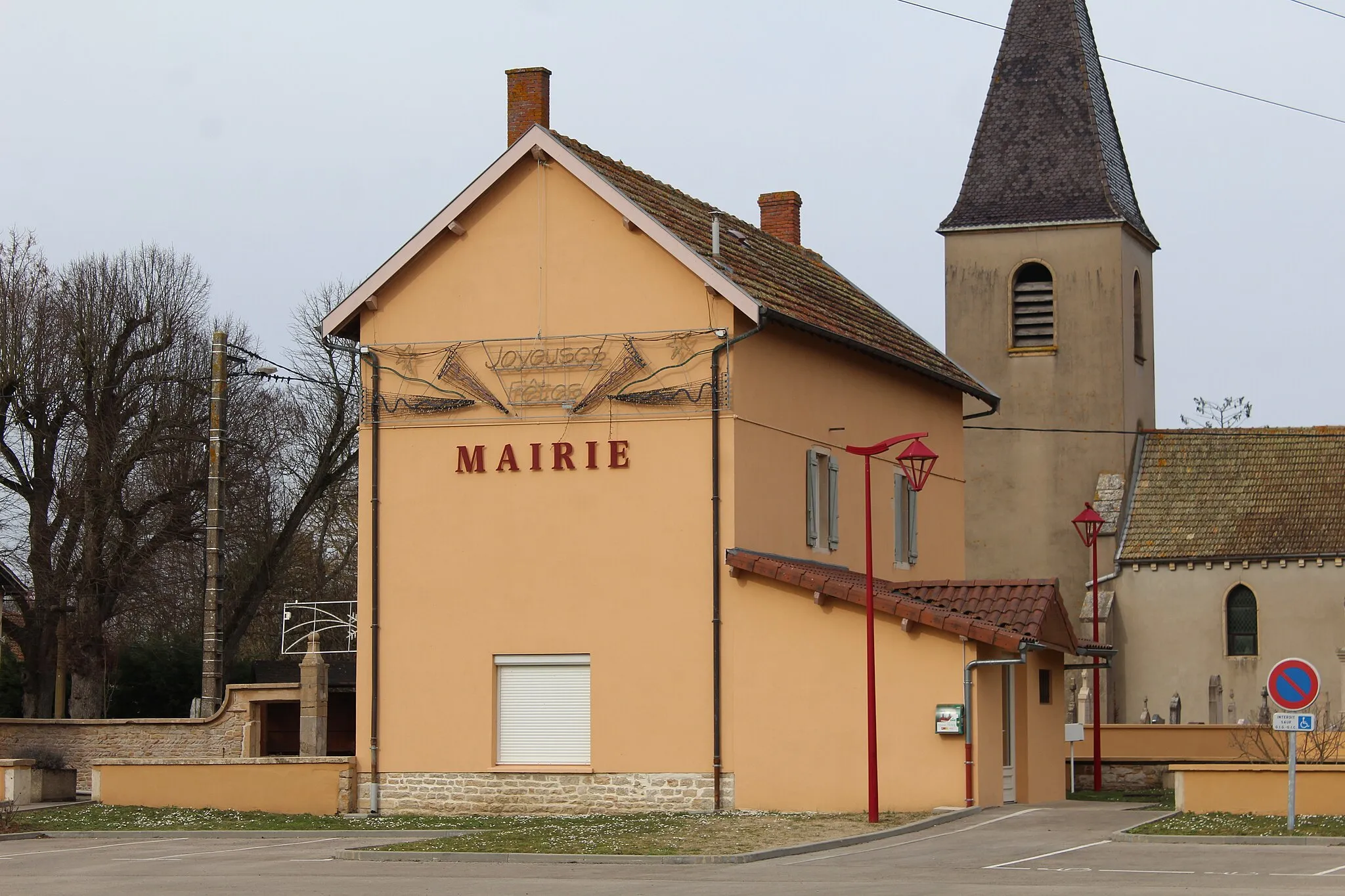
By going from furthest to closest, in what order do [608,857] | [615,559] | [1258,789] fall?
[615,559] → [1258,789] → [608,857]

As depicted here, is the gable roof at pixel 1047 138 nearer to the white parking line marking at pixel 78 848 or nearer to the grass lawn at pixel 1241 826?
the grass lawn at pixel 1241 826

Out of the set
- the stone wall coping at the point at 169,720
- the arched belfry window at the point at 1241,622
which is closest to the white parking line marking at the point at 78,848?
the stone wall coping at the point at 169,720

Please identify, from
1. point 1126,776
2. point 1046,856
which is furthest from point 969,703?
point 1126,776

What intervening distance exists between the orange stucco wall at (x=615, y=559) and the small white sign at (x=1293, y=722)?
17.6ft

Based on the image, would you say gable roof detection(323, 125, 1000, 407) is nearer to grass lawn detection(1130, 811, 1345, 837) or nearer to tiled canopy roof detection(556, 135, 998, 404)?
tiled canopy roof detection(556, 135, 998, 404)

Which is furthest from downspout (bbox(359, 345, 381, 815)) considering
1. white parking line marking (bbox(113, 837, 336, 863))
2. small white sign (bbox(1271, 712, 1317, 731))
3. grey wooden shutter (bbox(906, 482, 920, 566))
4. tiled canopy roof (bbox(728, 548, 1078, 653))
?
small white sign (bbox(1271, 712, 1317, 731))

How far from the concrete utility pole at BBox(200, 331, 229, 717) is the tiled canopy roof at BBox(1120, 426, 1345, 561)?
2414 cm

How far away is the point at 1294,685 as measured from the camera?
21.4 m

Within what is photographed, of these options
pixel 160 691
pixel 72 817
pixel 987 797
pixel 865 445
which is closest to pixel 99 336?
pixel 160 691

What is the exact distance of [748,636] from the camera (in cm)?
2730

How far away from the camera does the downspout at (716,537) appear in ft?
89.1

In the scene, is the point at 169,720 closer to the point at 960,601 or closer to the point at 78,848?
the point at 78,848

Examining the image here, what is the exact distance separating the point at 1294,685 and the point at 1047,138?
3532 cm

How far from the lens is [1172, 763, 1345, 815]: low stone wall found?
75.4ft
